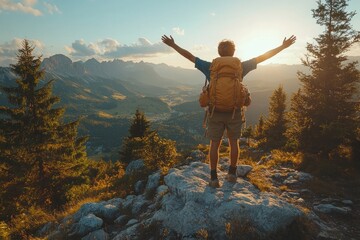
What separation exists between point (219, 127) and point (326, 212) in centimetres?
374

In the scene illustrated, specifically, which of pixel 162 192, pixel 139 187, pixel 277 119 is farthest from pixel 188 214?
pixel 277 119

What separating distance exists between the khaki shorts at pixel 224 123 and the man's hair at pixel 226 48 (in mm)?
1460

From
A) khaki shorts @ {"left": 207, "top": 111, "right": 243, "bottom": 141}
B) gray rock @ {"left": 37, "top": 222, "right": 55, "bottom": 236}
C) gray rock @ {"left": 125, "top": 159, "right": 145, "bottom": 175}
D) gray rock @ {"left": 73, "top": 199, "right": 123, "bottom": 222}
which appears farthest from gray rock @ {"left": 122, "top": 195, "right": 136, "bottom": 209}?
gray rock @ {"left": 125, "top": 159, "right": 145, "bottom": 175}

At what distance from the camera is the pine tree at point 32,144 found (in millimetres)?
20078

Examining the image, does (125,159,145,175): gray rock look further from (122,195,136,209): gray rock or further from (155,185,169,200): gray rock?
(155,185,169,200): gray rock

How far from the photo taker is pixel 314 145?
57.2 ft

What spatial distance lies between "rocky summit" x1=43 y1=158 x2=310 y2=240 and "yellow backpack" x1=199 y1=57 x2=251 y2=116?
2.12m

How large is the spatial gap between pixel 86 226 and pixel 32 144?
14707 millimetres

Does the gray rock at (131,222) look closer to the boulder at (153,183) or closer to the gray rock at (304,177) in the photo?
the boulder at (153,183)

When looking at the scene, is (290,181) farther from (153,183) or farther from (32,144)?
(32,144)

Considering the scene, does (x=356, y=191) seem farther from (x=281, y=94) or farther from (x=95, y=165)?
(x=95, y=165)

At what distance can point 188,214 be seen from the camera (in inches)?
250

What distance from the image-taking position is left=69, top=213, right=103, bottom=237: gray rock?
7.56 metres

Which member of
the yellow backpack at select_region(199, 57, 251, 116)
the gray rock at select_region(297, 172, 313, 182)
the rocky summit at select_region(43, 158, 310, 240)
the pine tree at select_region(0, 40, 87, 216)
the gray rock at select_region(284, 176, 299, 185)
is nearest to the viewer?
the rocky summit at select_region(43, 158, 310, 240)
